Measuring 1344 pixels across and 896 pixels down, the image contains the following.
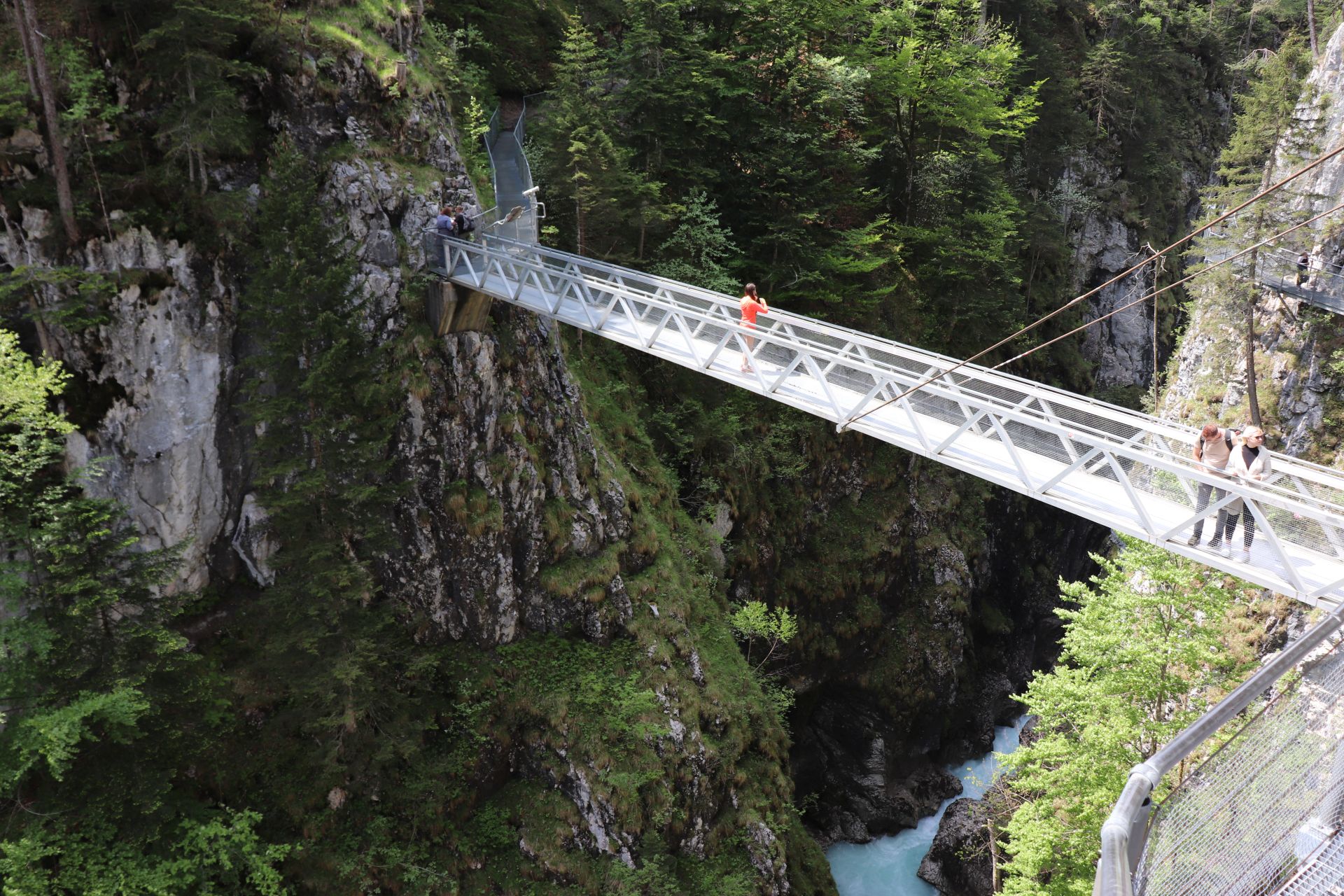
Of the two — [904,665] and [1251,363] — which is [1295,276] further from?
[904,665]

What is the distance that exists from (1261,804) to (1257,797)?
0.04 metres

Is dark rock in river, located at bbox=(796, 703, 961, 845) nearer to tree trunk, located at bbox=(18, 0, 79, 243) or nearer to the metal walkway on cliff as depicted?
the metal walkway on cliff

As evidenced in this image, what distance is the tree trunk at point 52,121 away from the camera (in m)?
10.8

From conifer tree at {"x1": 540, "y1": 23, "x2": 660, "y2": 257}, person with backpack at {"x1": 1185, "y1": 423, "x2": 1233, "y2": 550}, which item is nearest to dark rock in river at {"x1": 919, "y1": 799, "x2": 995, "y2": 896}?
person with backpack at {"x1": 1185, "y1": 423, "x2": 1233, "y2": 550}

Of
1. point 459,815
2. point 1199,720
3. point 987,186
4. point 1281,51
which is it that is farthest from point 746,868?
point 1281,51

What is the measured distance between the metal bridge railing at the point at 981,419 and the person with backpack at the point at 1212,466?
9cm

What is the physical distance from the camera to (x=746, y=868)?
48.0 feet

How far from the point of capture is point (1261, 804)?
3.85m

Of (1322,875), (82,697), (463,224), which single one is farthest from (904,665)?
(82,697)

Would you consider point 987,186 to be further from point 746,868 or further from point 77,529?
point 77,529

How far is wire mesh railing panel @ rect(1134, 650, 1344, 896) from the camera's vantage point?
140 inches

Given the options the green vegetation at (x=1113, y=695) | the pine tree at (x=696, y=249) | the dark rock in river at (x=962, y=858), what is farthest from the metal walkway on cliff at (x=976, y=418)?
the dark rock in river at (x=962, y=858)

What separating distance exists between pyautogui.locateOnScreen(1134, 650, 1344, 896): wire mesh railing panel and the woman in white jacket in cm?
371

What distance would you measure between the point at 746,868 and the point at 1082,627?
781cm
